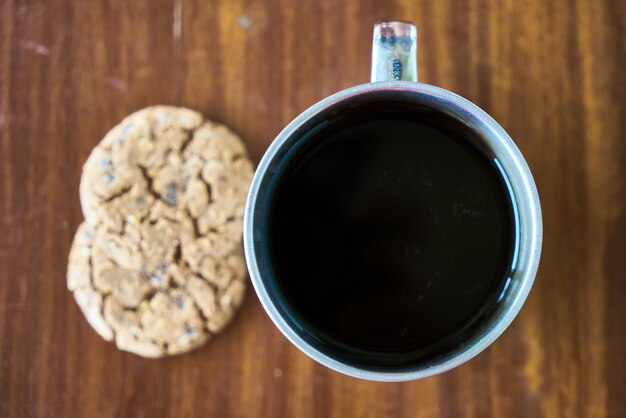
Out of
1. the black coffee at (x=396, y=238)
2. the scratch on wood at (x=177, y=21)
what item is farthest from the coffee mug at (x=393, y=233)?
the scratch on wood at (x=177, y=21)

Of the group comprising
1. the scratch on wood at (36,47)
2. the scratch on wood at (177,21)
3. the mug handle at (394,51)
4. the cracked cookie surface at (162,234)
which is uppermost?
the scratch on wood at (177,21)

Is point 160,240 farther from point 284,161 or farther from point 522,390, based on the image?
point 522,390

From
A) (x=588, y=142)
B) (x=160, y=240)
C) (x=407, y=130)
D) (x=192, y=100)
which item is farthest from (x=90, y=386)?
(x=588, y=142)

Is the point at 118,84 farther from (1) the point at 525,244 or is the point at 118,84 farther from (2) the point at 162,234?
(1) the point at 525,244

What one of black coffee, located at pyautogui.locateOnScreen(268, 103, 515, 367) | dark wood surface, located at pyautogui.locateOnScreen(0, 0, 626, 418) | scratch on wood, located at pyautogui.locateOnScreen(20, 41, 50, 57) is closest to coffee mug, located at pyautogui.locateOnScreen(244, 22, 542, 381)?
black coffee, located at pyautogui.locateOnScreen(268, 103, 515, 367)

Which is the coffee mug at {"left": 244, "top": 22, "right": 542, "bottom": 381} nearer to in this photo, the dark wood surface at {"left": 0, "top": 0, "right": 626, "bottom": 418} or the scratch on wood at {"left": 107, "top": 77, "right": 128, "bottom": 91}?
the dark wood surface at {"left": 0, "top": 0, "right": 626, "bottom": 418}

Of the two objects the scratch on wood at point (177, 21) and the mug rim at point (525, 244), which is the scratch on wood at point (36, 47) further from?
the mug rim at point (525, 244)
